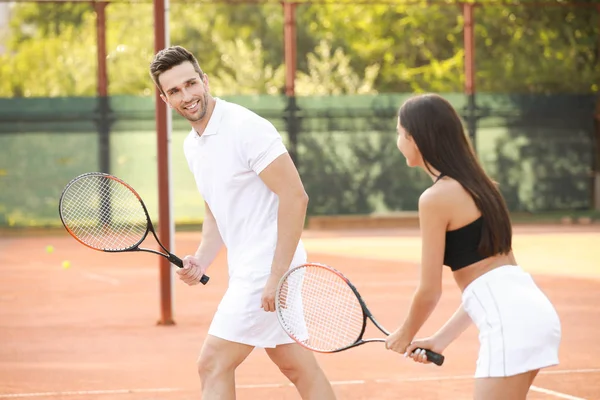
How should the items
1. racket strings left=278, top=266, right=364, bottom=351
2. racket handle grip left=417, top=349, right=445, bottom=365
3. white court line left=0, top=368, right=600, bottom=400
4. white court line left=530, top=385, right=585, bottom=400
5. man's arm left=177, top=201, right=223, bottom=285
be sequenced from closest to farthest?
racket handle grip left=417, top=349, right=445, bottom=365 < racket strings left=278, top=266, right=364, bottom=351 < man's arm left=177, top=201, right=223, bottom=285 < white court line left=530, top=385, right=585, bottom=400 < white court line left=0, top=368, right=600, bottom=400

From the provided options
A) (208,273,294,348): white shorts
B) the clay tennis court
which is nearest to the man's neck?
(208,273,294,348): white shorts

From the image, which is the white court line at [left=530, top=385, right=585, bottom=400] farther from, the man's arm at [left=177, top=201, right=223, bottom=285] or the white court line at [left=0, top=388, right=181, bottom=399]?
the man's arm at [left=177, top=201, right=223, bottom=285]

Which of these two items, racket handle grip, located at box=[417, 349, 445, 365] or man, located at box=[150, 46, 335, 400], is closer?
racket handle grip, located at box=[417, 349, 445, 365]

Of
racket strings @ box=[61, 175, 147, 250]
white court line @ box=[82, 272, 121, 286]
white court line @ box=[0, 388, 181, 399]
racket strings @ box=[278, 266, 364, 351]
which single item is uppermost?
racket strings @ box=[61, 175, 147, 250]

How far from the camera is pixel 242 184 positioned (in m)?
3.96

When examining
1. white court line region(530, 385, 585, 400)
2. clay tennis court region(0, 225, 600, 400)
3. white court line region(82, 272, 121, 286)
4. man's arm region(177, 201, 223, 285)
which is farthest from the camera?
white court line region(82, 272, 121, 286)

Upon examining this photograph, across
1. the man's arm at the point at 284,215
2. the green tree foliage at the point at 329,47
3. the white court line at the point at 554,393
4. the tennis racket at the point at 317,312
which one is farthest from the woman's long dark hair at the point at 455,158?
the green tree foliage at the point at 329,47

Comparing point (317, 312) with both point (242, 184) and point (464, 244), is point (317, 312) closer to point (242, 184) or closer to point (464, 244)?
point (242, 184)

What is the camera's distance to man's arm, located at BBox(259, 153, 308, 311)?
3877mm

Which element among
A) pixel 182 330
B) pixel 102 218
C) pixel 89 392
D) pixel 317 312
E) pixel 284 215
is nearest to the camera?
pixel 284 215

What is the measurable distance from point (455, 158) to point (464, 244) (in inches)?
9.5

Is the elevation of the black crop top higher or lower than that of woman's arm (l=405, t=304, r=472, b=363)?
higher

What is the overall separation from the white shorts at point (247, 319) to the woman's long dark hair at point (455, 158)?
33.7 inches

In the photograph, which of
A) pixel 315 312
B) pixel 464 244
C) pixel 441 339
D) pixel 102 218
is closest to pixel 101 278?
pixel 102 218
